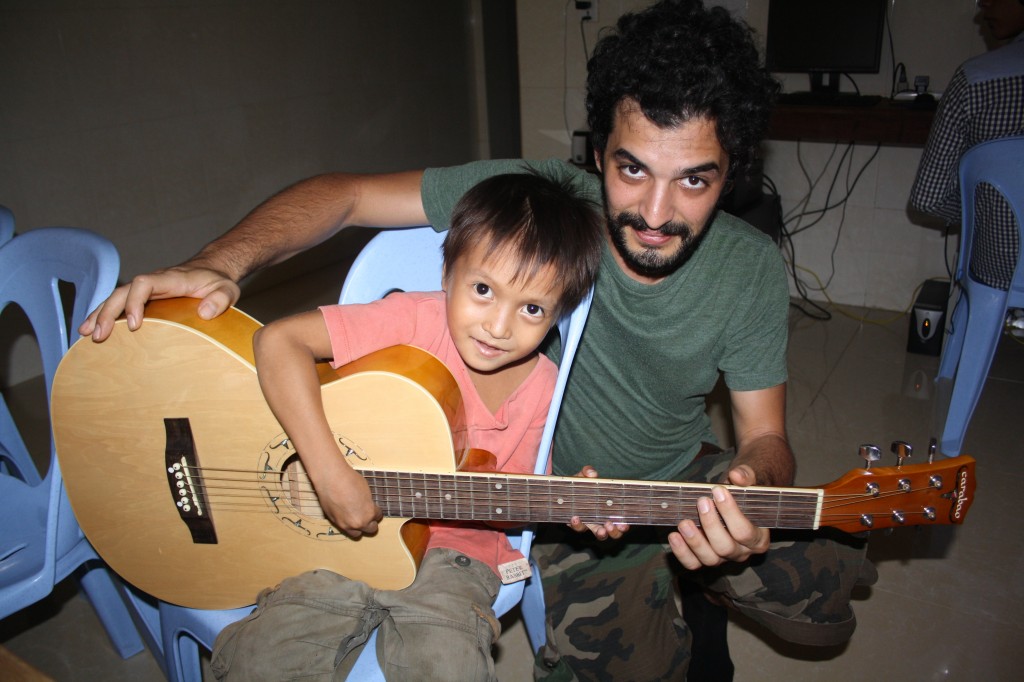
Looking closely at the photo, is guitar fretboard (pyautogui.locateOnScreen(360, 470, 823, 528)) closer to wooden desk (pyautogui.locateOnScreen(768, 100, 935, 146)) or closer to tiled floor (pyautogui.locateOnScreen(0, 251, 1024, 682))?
tiled floor (pyautogui.locateOnScreen(0, 251, 1024, 682))

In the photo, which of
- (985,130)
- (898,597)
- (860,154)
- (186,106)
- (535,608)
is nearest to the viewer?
(535,608)

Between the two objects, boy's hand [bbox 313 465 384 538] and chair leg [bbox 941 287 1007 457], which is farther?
chair leg [bbox 941 287 1007 457]

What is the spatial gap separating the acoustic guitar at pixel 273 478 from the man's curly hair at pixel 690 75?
59cm

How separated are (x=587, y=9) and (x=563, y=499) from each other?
3198mm

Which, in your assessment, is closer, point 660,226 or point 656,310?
point 660,226

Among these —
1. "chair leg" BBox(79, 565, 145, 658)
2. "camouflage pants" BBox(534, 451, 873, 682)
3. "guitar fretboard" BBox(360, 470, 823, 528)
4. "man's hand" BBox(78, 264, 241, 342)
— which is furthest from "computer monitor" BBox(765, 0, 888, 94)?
"chair leg" BBox(79, 565, 145, 658)

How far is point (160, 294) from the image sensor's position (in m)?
1.24

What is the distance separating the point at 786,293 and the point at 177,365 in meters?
1.06

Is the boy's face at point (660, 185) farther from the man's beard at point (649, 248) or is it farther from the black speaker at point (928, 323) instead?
the black speaker at point (928, 323)

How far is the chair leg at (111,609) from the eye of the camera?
169 centimetres

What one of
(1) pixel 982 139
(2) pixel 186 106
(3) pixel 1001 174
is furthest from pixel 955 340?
(2) pixel 186 106

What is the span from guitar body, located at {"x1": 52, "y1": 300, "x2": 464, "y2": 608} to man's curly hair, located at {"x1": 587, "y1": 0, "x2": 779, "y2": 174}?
0.59 metres

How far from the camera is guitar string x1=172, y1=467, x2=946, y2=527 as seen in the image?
119 cm

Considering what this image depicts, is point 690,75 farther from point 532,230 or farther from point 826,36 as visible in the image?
point 826,36
